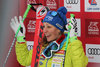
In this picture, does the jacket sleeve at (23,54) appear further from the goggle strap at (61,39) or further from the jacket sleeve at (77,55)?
the jacket sleeve at (77,55)

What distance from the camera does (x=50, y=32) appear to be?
1.76 metres

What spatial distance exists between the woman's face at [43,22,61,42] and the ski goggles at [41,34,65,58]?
4 centimetres

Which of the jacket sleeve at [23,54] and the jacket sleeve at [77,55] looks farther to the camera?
the jacket sleeve at [23,54]

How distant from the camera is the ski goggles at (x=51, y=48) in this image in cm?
175

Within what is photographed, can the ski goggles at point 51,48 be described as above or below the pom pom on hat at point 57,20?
below

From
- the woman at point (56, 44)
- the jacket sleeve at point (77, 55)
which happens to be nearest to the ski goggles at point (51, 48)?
the woman at point (56, 44)

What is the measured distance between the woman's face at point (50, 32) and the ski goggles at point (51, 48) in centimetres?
4

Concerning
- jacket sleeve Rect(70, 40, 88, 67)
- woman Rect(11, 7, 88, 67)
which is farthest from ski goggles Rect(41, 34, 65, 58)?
jacket sleeve Rect(70, 40, 88, 67)

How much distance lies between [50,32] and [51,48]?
13 centimetres

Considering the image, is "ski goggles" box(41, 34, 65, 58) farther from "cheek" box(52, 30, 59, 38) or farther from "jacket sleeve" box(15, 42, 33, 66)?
"jacket sleeve" box(15, 42, 33, 66)

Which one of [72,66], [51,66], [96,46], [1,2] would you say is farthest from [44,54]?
[1,2]

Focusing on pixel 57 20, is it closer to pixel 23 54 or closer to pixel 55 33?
pixel 55 33

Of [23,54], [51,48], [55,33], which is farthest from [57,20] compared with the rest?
[23,54]

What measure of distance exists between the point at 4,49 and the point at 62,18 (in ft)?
3.00
